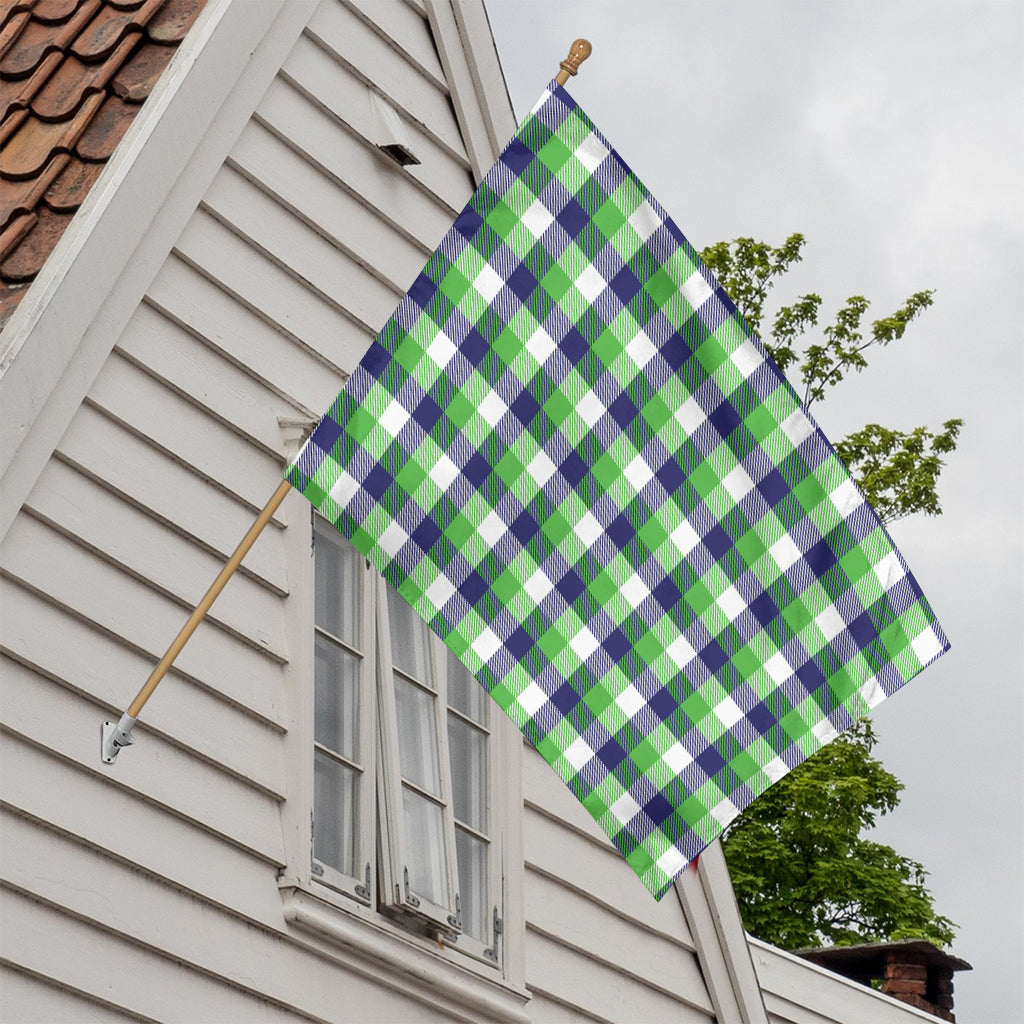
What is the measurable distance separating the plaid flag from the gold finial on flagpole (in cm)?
4

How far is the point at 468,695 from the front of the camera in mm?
6332

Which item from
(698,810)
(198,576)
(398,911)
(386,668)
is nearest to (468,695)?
(386,668)

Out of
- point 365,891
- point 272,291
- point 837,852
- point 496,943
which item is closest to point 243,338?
point 272,291

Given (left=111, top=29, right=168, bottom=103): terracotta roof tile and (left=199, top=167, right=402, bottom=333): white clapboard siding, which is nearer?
(left=111, top=29, right=168, bottom=103): terracotta roof tile

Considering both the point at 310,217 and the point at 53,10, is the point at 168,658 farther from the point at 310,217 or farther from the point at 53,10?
the point at 53,10

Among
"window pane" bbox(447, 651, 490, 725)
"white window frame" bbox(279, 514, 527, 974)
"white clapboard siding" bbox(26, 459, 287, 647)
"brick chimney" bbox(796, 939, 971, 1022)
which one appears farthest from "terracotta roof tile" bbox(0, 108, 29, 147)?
"brick chimney" bbox(796, 939, 971, 1022)

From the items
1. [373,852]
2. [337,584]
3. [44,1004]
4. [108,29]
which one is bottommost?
[44,1004]

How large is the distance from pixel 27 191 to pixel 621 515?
1.94 meters

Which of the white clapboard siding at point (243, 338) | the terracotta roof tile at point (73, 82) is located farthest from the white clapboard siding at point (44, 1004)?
the terracotta roof tile at point (73, 82)

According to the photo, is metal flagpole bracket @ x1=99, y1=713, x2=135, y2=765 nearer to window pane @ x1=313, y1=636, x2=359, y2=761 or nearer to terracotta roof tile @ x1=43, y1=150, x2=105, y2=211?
window pane @ x1=313, y1=636, x2=359, y2=761

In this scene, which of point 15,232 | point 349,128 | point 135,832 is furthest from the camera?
point 349,128

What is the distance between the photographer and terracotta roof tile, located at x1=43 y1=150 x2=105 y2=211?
511cm

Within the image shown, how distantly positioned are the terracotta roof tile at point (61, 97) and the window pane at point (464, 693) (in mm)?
2008

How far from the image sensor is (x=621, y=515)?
4621mm
